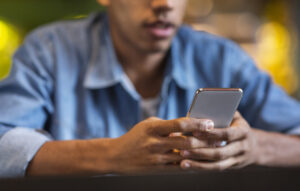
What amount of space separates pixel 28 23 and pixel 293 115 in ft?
1.59

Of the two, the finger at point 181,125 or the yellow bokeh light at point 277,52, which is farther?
the yellow bokeh light at point 277,52

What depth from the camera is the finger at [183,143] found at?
331 millimetres

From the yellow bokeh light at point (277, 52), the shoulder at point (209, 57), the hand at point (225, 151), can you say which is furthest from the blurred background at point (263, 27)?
the hand at point (225, 151)

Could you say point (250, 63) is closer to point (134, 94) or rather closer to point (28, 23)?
point (134, 94)

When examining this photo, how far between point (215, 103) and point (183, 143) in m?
0.06

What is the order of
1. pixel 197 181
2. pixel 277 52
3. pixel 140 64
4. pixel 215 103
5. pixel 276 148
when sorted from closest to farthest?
pixel 197 181 < pixel 215 103 < pixel 276 148 < pixel 140 64 < pixel 277 52

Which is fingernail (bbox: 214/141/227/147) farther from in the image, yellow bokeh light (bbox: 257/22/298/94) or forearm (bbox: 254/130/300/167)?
yellow bokeh light (bbox: 257/22/298/94)

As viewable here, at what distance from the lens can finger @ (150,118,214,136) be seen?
0.31 m

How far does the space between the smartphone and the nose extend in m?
0.21

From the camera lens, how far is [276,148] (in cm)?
48

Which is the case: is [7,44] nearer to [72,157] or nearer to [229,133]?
[72,157]

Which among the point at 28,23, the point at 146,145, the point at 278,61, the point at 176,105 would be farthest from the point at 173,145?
the point at 278,61

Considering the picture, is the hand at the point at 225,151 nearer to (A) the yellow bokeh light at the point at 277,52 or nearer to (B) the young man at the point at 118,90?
(B) the young man at the point at 118,90

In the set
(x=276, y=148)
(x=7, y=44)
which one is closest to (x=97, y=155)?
(x=276, y=148)
